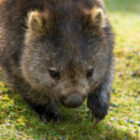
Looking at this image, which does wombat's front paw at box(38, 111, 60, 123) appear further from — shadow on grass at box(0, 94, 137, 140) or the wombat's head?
the wombat's head

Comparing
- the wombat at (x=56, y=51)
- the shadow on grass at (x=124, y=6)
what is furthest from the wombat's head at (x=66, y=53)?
the shadow on grass at (x=124, y=6)

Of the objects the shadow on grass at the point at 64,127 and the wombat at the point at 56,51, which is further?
the shadow on grass at the point at 64,127

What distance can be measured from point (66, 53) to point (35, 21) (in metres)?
0.51

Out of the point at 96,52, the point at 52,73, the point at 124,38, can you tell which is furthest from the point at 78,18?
the point at 124,38

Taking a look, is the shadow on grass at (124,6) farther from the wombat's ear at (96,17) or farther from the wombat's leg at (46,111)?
the wombat's ear at (96,17)

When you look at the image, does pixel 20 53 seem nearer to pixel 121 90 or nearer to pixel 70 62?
pixel 70 62

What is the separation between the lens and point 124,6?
14.5 m

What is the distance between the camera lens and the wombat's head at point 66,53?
11.9 ft

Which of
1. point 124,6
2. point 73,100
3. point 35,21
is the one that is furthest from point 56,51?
point 124,6

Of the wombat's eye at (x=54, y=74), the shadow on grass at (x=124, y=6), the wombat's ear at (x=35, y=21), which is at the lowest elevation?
the wombat's eye at (x=54, y=74)

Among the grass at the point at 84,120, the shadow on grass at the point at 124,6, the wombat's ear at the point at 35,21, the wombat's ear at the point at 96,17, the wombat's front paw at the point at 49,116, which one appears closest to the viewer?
the wombat's ear at the point at 35,21

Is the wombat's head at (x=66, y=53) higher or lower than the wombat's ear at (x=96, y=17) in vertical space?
lower

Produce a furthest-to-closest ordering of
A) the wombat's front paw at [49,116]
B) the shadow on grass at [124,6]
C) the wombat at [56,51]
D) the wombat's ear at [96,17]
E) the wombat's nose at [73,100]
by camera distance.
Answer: the shadow on grass at [124,6]
the wombat's front paw at [49,116]
the wombat's ear at [96,17]
the wombat at [56,51]
the wombat's nose at [73,100]

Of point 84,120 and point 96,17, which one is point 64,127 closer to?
point 84,120
